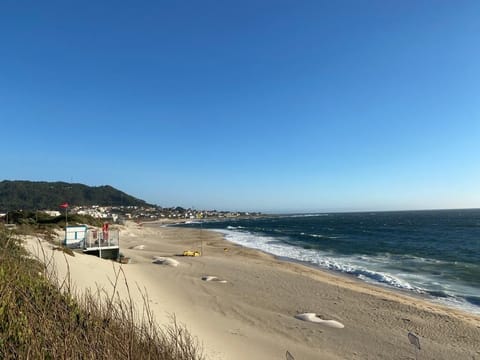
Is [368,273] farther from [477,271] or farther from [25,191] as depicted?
[25,191]

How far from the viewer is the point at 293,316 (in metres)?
11.5

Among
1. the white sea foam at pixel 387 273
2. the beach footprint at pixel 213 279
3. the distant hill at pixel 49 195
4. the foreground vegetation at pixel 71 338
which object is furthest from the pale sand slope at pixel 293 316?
the distant hill at pixel 49 195

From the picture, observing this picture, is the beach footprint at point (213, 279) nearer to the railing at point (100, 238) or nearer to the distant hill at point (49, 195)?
the railing at point (100, 238)

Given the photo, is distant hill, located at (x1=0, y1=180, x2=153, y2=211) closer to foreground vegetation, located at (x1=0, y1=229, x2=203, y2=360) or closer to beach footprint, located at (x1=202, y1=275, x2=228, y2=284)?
beach footprint, located at (x1=202, y1=275, x2=228, y2=284)

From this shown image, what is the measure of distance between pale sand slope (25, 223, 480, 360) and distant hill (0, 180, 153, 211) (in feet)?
68.3

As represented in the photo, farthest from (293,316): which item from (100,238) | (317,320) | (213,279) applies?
(100,238)

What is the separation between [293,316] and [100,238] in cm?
1532

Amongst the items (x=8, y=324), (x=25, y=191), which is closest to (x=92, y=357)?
(x=8, y=324)

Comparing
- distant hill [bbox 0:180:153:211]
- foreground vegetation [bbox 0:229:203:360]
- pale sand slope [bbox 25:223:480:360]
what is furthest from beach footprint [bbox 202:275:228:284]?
distant hill [bbox 0:180:153:211]

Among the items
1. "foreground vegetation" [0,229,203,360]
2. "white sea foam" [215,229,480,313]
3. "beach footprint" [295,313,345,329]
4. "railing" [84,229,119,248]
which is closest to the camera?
"foreground vegetation" [0,229,203,360]

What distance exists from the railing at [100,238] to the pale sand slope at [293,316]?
5.59 metres

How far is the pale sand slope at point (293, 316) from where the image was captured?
894cm

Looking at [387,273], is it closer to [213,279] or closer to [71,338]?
[213,279]

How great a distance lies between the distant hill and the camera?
226 feet
